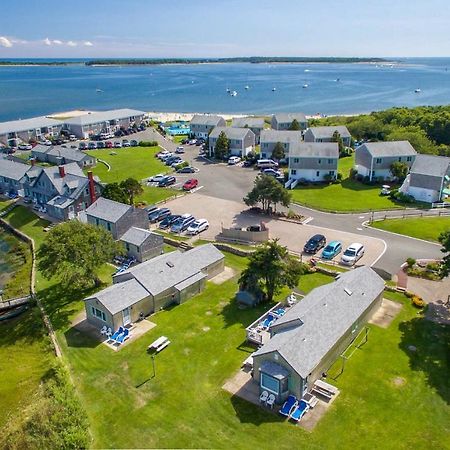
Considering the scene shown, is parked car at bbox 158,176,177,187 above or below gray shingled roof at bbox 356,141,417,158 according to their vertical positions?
below

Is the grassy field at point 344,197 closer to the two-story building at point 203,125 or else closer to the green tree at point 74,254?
the green tree at point 74,254

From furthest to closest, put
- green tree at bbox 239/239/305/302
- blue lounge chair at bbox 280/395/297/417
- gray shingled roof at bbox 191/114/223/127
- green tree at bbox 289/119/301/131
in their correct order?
gray shingled roof at bbox 191/114/223/127
green tree at bbox 289/119/301/131
green tree at bbox 239/239/305/302
blue lounge chair at bbox 280/395/297/417

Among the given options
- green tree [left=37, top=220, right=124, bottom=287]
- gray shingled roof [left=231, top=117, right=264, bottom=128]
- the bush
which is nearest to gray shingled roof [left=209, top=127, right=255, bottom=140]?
gray shingled roof [left=231, top=117, right=264, bottom=128]

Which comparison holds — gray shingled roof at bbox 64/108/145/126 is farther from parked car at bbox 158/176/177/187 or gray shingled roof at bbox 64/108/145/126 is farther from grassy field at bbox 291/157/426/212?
grassy field at bbox 291/157/426/212

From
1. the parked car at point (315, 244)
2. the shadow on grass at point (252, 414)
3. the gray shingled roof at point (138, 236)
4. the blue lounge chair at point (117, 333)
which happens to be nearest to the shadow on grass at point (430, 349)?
the shadow on grass at point (252, 414)

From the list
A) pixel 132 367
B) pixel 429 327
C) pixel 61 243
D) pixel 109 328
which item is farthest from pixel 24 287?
pixel 429 327

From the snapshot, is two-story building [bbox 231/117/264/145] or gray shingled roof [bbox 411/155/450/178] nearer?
gray shingled roof [bbox 411/155/450/178]

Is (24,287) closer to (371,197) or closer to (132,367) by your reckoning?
(132,367)
